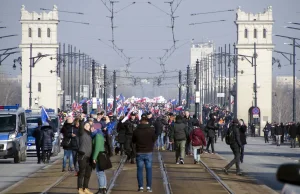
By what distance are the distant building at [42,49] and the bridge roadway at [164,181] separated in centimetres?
9425

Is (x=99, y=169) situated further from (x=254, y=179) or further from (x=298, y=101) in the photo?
(x=298, y=101)

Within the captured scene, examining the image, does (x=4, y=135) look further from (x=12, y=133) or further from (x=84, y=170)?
(x=84, y=170)

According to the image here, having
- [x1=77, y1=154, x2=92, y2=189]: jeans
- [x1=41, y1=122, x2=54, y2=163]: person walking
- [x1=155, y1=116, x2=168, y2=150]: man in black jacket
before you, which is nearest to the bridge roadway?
[x1=77, y1=154, x2=92, y2=189]: jeans

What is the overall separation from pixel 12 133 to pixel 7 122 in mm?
722

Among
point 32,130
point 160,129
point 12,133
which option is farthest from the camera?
point 160,129

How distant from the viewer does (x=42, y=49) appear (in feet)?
417

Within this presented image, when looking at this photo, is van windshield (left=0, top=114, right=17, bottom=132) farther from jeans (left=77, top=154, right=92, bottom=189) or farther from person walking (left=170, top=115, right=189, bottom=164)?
jeans (left=77, top=154, right=92, bottom=189)

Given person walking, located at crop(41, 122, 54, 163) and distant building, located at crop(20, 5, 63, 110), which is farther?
distant building, located at crop(20, 5, 63, 110)

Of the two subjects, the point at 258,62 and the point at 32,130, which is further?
the point at 258,62

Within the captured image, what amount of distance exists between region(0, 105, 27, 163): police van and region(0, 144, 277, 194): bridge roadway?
2294 mm

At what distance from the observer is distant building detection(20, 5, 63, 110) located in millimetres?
127312

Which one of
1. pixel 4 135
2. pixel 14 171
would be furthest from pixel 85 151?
pixel 4 135

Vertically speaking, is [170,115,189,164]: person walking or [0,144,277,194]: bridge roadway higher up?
[170,115,189,164]: person walking

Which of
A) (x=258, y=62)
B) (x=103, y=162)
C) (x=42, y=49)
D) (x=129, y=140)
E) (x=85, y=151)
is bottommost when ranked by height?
(x=129, y=140)
